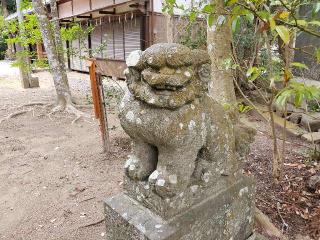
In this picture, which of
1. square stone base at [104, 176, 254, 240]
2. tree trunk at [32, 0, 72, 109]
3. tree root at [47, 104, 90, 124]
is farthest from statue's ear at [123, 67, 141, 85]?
tree trunk at [32, 0, 72, 109]

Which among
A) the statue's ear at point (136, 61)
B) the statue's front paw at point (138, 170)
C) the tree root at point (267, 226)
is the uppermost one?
the statue's ear at point (136, 61)

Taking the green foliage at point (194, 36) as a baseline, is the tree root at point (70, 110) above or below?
below

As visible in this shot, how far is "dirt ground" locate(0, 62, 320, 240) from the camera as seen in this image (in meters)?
2.77

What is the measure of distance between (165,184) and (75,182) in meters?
2.40

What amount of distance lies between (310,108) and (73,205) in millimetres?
4640

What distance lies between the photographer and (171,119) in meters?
1.44

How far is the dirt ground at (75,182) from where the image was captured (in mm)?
2771

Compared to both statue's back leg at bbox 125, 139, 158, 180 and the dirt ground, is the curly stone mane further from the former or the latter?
the dirt ground

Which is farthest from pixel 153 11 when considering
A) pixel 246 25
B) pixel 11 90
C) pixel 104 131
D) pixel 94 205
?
pixel 94 205

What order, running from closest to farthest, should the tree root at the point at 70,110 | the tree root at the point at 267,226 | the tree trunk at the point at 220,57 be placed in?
the tree root at the point at 267,226 < the tree trunk at the point at 220,57 < the tree root at the point at 70,110

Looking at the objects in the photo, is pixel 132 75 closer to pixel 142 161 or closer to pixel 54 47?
pixel 142 161

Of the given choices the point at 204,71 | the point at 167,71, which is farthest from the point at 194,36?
the point at 167,71

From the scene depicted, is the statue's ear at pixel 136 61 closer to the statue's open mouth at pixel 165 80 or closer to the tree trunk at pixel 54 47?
the statue's open mouth at pixel 165 80

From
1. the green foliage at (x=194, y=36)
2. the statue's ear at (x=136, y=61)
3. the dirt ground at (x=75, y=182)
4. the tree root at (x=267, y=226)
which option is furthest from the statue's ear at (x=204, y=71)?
the green foliage at (x=194, y=36)
